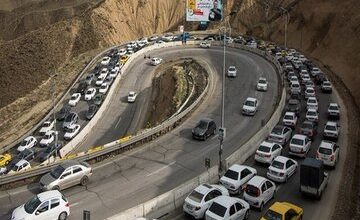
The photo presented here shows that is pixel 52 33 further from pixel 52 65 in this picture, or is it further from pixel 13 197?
pixel 13 197

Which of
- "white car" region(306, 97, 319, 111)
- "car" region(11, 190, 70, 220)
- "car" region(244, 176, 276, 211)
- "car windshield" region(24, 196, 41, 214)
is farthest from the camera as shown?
"white car" region(306, 97, 319, 111)

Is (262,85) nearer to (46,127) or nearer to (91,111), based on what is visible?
(91,111)

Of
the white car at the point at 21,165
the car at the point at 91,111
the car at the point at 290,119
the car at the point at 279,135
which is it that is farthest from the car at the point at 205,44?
the white car at the point at 21,165

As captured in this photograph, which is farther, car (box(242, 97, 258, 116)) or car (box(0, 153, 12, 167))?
car (box(0, 153, 12, 167))

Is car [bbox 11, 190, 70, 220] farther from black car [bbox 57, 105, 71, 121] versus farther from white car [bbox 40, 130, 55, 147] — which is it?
black car [bbox 57, 105, 71, 121]

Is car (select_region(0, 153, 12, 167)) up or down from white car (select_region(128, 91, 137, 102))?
down

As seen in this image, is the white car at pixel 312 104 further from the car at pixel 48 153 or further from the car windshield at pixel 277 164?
the car at pixel 48 153

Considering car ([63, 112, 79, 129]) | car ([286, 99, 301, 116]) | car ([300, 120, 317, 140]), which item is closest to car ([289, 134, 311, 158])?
car ([300, 120, 317, 140])
